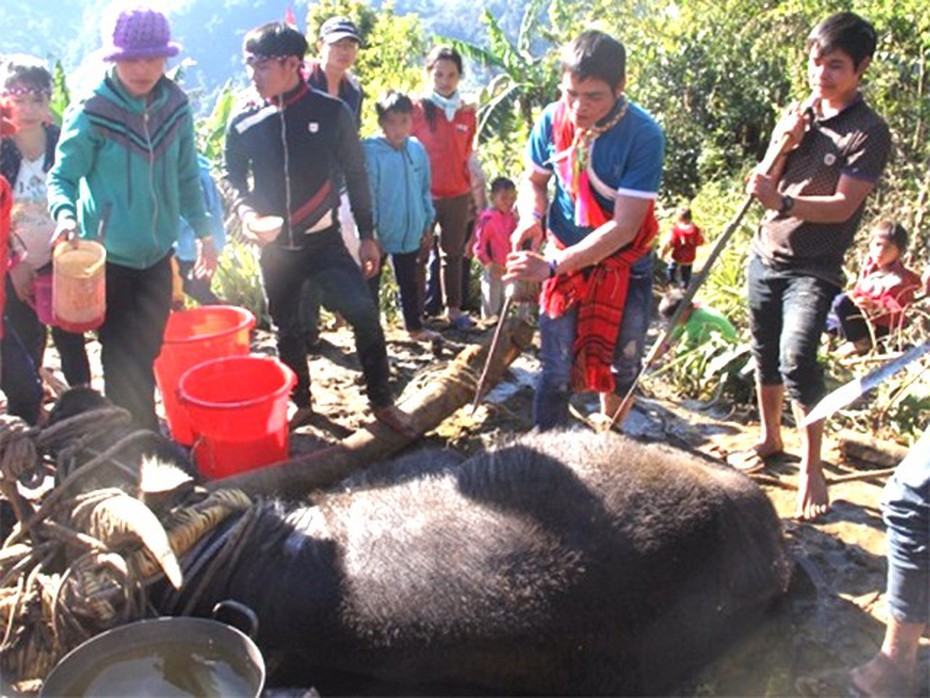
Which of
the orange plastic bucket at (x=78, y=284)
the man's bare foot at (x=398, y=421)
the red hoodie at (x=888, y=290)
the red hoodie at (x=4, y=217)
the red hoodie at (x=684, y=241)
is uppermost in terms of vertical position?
the red hoodie at (x=4, y=217)

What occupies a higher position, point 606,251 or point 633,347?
point 606,251

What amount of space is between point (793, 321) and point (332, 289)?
224 centimetres

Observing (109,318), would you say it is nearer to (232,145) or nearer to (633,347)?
(232,145)

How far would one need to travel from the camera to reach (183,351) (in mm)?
4574

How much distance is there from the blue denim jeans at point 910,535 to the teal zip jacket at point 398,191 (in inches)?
152

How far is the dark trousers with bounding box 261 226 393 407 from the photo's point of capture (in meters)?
4.62

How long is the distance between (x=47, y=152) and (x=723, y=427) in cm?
391

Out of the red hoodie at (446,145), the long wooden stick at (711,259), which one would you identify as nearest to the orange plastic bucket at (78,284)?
the long wooden stick at (711,259)

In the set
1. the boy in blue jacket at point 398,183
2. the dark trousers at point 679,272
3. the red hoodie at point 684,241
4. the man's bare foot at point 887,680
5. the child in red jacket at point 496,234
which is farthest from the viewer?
the dark trousers at point 679,272

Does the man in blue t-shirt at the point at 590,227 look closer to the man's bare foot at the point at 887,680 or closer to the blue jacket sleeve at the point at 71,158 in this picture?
the man's bare foot at the point at 887,680

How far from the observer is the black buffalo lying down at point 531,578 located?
2.88 m

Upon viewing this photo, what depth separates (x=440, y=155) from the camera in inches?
260

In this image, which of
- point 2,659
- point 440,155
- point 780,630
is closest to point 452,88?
point 440,155

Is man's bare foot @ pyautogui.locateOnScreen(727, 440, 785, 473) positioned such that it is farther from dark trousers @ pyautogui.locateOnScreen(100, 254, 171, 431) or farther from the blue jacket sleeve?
the blue jacket sleeve
